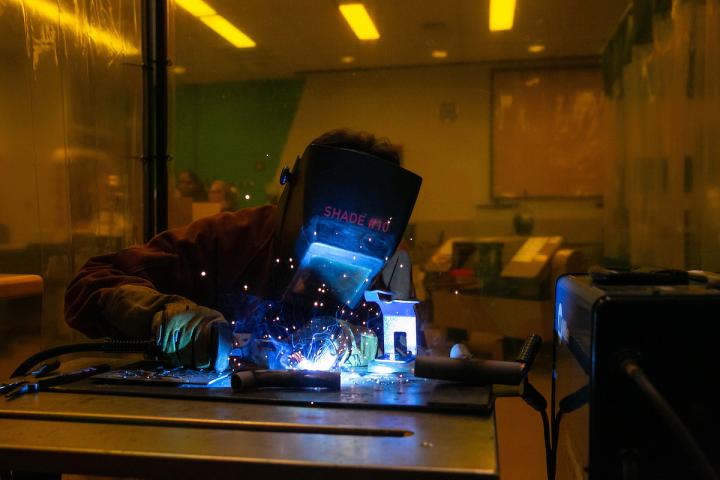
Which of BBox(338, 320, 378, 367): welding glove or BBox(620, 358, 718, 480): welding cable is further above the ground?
BBox(620, 358, 718, 480): welding cable

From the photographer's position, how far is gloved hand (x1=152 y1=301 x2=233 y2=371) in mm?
839

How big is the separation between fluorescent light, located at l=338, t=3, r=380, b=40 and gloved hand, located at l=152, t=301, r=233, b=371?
2353 millimetres

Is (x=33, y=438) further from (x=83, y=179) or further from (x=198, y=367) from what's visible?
(x=83, y=179)

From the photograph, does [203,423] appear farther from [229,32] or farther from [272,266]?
[229,32]

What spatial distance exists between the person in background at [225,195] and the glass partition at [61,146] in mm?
631

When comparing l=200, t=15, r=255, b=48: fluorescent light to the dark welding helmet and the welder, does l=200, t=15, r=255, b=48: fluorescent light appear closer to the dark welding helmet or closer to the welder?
the welder

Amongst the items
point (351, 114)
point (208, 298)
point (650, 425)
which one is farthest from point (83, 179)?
point (351, 114)

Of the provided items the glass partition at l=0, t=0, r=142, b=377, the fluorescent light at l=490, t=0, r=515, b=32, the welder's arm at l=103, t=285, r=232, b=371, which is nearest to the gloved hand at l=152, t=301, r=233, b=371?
the welder's arm at l=103, t=285, r=232, b=371

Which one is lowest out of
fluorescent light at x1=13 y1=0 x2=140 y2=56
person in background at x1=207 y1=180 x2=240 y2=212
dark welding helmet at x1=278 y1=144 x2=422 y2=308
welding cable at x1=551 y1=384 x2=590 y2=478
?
welding cable at x1=551 y1=384 x2=590 y2=478

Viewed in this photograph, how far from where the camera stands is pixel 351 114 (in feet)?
10.5

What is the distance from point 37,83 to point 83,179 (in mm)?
285

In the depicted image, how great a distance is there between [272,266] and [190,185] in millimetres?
1430

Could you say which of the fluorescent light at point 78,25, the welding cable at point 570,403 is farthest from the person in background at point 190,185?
the welding cable at point 570,403

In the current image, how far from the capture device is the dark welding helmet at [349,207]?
951 millimetres
